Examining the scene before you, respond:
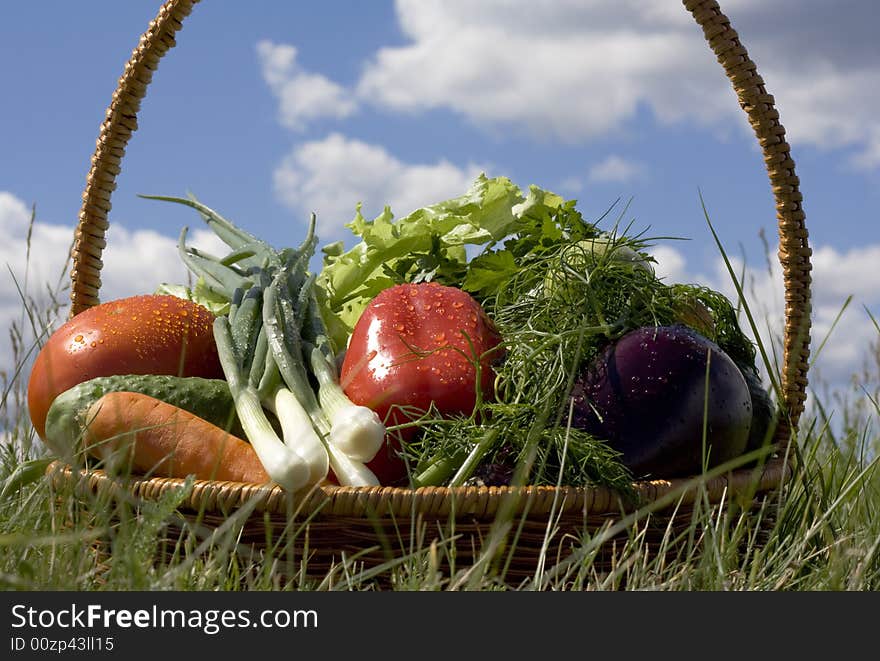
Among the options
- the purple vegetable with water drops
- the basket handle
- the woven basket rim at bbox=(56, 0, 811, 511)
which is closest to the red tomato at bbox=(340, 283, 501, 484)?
the purple vegetable with water drops

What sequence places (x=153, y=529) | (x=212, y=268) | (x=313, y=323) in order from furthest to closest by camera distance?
(x=212, y=268) → (x=313, y=323) → (x=153, y=529)

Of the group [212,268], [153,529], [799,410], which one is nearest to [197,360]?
[212,268]

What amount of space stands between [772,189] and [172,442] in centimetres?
186

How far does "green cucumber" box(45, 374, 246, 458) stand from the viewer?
2434 mm

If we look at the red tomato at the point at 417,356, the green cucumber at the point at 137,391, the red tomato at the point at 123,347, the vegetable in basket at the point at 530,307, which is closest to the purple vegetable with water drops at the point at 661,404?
the vegetable in basket at the point at 530,307

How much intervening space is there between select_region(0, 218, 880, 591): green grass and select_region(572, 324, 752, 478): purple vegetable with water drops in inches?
5.6

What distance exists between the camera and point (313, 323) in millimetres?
2879

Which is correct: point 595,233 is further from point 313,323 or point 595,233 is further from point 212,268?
point 212,268

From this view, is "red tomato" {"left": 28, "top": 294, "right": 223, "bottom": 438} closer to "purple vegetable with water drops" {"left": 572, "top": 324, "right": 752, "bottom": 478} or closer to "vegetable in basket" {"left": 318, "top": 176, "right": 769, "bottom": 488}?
"vegetable in basket" {"left": 318, "top": 176, "right": 769, "bottom": 488}

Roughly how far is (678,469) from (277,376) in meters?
1.12

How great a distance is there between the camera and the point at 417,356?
2439 mm

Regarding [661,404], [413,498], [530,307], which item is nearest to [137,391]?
[413,498]

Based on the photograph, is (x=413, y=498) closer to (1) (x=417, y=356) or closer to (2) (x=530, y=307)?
(1) (x=417, y=356)

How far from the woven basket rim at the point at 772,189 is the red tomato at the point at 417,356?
43 centimetres
